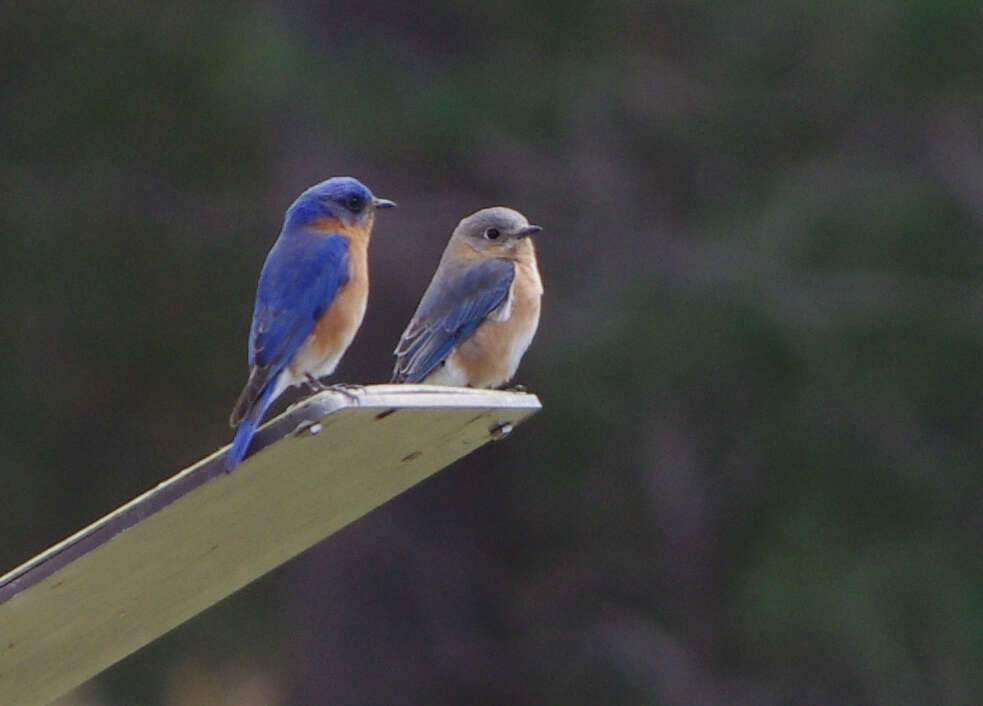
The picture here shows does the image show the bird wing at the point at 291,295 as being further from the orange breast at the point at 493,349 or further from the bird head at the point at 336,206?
the orange breast at the point at 493,349

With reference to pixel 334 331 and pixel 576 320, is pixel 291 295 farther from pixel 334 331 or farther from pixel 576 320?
pixel 576 320

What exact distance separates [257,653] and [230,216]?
2690mm

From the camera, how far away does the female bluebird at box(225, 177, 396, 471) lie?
4.62 meters

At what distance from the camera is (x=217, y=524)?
308 cm

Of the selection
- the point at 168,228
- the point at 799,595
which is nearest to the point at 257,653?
the point at 168,228

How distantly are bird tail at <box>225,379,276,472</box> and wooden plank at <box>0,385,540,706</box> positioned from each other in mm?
Result: 17

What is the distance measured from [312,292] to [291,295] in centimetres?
5

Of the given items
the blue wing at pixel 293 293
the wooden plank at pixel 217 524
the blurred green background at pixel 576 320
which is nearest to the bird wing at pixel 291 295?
the blue wing at pixel 293 293

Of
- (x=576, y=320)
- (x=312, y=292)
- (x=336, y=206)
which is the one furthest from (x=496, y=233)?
(x=576, y=320)

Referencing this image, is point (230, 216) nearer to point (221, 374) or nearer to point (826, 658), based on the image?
point (221, 374)

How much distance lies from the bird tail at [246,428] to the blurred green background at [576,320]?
5.66m

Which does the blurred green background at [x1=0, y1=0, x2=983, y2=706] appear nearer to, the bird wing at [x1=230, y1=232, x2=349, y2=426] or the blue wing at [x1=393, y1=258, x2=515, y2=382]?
the blue wing at [x1=393, y1=258, x2=515, y2=382]

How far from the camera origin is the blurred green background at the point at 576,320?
10312 mm

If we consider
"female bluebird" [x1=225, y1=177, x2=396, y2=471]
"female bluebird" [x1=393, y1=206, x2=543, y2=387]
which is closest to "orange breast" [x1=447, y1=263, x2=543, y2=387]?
"female bluebird" [x1=393, y1=206, x2=543, y2=387]
